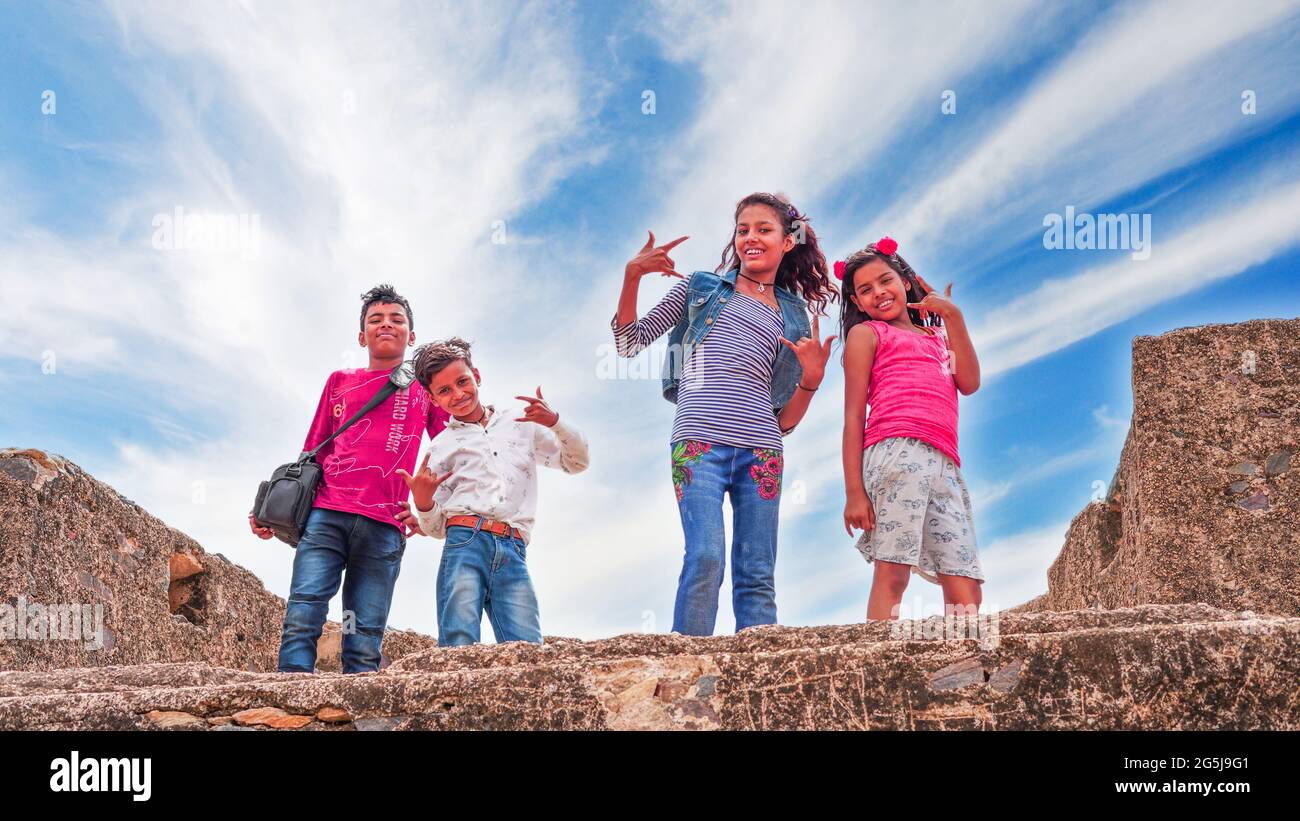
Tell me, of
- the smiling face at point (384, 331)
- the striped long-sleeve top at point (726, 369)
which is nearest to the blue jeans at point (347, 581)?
the smiling face at point (384, 331)

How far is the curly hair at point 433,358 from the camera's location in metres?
4.86

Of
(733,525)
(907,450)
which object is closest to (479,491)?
(733,525)

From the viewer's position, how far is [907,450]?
4.22 m

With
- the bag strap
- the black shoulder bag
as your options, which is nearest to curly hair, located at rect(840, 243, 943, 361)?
the bag strap

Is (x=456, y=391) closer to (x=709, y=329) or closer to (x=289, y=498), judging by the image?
(x=289, y=498)

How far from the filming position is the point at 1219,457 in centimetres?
489

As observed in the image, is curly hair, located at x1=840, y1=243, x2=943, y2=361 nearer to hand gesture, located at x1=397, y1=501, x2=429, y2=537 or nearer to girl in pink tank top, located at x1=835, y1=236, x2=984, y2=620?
girl in pink tank top, located at x1=835, y1=236, x2=984, y2=620

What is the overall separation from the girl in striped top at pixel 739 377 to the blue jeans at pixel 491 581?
26.6 inches

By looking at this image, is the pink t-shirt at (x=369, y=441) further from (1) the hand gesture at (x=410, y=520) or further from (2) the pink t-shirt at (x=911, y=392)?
(2) the pink t-shirt at (x=911, y=392)

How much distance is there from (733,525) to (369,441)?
1719mm
